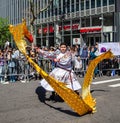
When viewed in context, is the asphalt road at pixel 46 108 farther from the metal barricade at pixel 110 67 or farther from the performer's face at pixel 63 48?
→ the metal barricade at pixel 110 67

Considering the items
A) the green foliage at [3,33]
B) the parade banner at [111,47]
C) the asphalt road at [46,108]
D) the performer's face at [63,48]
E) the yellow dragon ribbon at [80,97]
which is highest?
the green foliage at [3,33]

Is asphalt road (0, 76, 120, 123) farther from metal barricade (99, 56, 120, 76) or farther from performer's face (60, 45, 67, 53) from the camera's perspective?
metal barricade (99, 56, 120, 76)

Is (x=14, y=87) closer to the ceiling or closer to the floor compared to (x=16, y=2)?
closer to the floor

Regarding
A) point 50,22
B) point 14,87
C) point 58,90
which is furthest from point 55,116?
point 50,22

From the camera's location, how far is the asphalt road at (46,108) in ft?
29.5

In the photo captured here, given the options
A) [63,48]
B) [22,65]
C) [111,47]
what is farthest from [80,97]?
[111,47]

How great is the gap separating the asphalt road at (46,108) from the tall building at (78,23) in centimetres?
2527

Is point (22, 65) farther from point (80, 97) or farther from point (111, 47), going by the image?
point (80, 97)

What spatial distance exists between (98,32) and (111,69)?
23972mm

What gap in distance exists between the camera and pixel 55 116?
30.7ft

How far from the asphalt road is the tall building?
25267 mm

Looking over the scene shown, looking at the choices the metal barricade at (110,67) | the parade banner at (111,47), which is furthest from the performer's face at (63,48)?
the parade banner at (111,47)

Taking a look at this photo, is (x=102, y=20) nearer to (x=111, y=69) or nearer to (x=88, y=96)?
(x=111, y=69)

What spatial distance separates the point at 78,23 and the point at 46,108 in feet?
127
